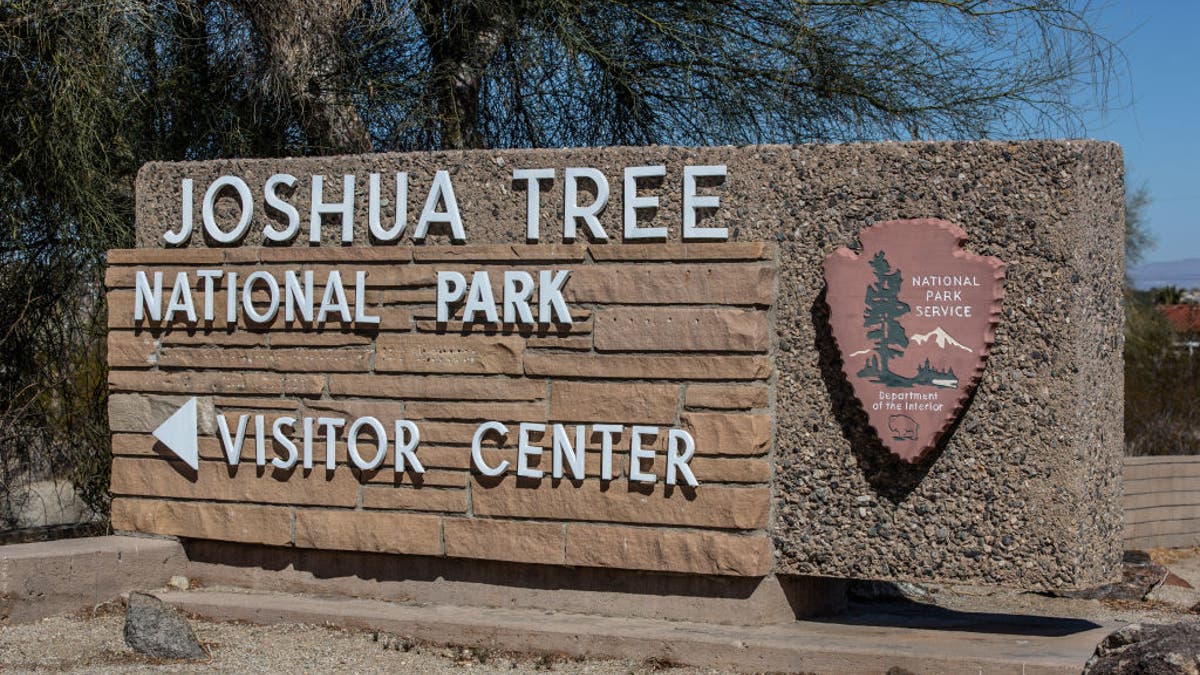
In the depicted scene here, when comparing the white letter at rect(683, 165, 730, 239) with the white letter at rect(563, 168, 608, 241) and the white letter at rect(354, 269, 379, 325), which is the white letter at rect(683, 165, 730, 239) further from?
the white letter at rect(354, 269, 379, 325)

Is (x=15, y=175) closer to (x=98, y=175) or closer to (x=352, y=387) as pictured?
(x=98, y=175)

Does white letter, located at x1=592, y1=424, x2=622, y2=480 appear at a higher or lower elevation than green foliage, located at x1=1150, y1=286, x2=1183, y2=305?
lower

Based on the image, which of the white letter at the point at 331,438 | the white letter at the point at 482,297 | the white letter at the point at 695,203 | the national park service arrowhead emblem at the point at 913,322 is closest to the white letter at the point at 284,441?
the white letter at the point at 331,438

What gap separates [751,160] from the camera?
616 centimetres

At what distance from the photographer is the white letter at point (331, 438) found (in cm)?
680

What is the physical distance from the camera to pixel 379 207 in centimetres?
681

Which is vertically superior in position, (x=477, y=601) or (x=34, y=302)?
(x=34, y=302)

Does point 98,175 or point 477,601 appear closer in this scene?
point 477,601

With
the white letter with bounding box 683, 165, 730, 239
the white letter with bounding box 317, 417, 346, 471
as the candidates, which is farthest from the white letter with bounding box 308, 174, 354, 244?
the white letter with bounding box 683, 165, 730, 239

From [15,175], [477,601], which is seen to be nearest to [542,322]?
[477,601]

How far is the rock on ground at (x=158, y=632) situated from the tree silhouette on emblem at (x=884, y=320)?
3097 millimetres

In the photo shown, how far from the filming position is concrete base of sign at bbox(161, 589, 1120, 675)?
5.67 metres

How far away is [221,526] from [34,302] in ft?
9.34

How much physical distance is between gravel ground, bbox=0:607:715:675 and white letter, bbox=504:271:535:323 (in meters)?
1.50
